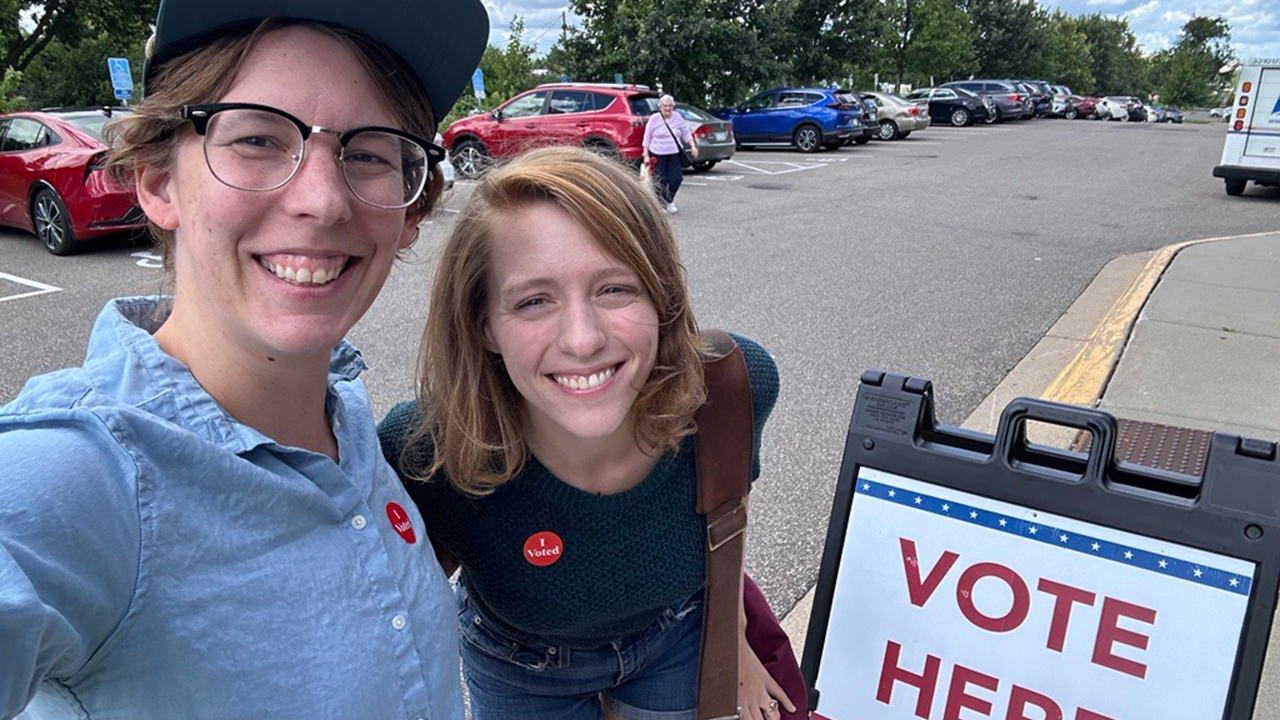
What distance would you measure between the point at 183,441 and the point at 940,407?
13.8ft

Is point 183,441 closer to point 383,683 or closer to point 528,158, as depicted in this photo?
point 383,683

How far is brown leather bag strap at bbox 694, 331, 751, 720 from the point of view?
5.78 ft

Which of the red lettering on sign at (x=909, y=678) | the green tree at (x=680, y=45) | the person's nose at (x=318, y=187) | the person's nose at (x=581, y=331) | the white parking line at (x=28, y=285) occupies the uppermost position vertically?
the green tree at (x=680, y=45)

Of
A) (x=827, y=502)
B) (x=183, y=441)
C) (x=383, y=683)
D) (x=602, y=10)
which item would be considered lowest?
(x=827, y=502)

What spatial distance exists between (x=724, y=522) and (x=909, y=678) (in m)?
0.45

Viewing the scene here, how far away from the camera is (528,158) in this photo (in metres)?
1.75

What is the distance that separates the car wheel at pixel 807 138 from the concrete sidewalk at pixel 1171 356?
13.5 meters

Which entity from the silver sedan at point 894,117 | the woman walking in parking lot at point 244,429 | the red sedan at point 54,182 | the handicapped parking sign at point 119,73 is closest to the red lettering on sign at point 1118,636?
the woman walking in parking lot at point 244,429

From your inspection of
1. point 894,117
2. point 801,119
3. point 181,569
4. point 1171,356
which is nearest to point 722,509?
point 181,569

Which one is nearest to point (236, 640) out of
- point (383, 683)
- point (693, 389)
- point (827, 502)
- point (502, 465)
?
point (383, 683)

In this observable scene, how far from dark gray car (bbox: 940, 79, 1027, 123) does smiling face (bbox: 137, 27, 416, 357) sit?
115 feet

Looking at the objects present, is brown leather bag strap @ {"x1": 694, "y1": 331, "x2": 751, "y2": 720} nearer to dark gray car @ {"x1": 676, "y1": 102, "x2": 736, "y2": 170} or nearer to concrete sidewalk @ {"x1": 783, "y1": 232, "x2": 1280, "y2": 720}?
concrete sidewalk @ {"x1": 783, "y1": 232, "x2": 1280, "y2": 720}

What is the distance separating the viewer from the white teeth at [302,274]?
3.73 feet

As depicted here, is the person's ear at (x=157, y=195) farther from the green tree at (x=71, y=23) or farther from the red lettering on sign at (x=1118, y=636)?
the green tree at (x=71, y=23)
